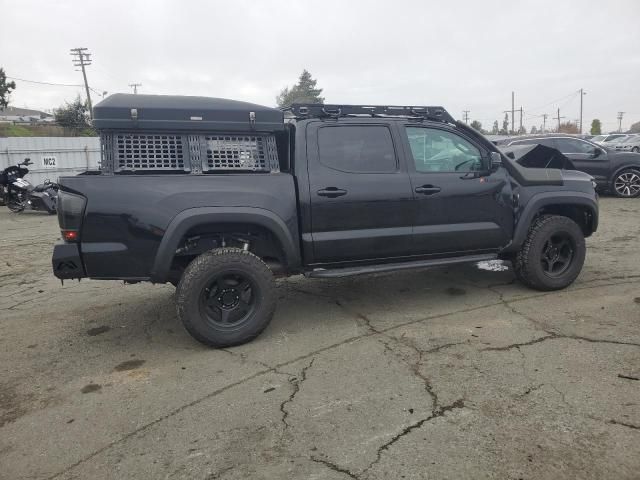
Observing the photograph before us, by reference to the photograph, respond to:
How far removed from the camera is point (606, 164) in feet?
39.9

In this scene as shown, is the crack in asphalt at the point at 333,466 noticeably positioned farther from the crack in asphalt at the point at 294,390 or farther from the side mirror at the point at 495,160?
the side mirror at the point at 495,160

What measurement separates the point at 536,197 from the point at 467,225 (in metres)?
0.86

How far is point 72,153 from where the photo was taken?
18.7 m

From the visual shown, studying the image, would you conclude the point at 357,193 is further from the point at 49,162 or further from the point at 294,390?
the point at 49,162

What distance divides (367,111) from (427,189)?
0.92 m

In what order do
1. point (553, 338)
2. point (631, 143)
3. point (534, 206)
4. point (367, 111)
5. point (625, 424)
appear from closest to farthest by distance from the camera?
1. point (625, 424)
2. point (553, 338)
3. point (367, 111)
4. point (534, 206)
5. point (631, 143)

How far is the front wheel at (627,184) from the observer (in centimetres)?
1224

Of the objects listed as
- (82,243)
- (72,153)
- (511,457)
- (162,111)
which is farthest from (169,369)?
(72,153)

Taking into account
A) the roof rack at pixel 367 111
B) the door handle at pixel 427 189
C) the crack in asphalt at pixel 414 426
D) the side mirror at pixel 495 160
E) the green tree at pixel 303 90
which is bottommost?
the crack in asphalt at pixel 414 426

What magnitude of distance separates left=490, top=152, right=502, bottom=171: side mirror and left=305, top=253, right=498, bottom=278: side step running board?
881 millimetres

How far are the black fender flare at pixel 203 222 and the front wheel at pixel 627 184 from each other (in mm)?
11319

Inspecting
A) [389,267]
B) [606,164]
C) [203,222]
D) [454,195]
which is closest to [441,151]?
[454,195]

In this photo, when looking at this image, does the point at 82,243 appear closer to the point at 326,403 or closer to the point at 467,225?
the point at 326,403

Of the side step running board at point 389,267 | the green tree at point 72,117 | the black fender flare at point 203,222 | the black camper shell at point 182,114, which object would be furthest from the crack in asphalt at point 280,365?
the green tree at point 72,117
